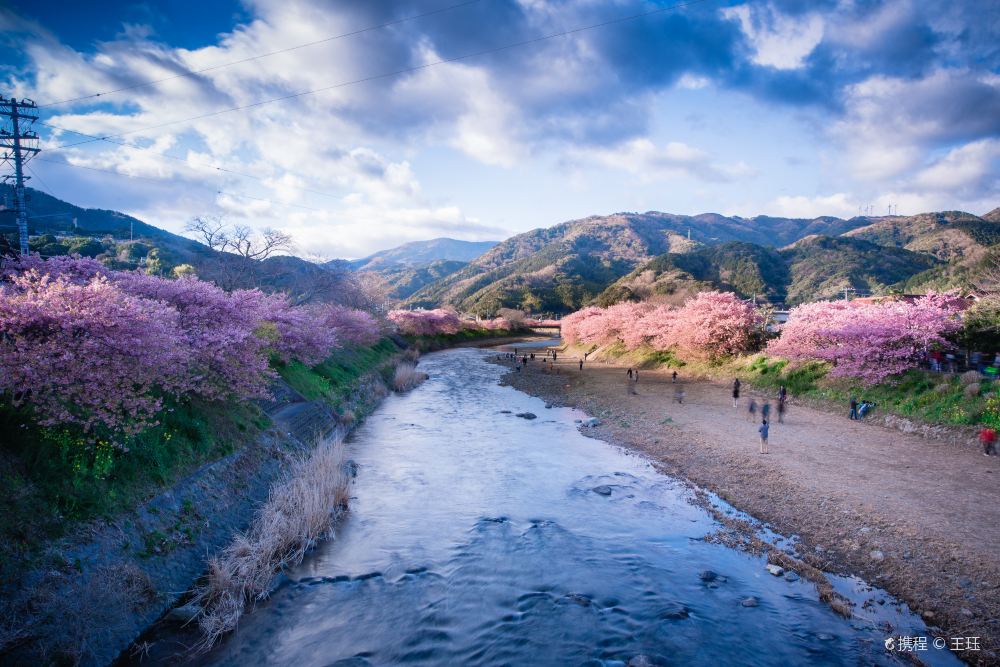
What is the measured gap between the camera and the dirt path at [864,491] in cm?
839

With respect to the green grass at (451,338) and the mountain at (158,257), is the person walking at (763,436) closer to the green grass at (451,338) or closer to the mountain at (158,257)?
the mountain at (158,257)

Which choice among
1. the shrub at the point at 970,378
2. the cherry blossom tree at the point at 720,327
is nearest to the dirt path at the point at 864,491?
the shrub at the point at 970,378

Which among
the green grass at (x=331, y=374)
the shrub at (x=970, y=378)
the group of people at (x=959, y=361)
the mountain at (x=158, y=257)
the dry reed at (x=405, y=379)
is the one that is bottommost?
the dry reed at (x=405, y=379)

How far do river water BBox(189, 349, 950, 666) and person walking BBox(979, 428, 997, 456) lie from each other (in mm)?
10497

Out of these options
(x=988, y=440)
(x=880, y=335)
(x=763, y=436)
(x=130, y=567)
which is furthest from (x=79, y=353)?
(x=880, y=335)

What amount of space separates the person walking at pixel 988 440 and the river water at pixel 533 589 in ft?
34.4

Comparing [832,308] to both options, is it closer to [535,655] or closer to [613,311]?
[613,311]

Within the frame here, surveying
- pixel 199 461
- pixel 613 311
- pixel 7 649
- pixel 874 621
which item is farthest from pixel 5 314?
pixel 613 311

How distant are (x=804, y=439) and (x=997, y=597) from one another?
10684mm

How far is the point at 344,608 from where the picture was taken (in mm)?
8297

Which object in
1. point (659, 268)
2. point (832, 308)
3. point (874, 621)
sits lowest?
point (874, 621)

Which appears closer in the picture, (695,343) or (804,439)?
(804,439)

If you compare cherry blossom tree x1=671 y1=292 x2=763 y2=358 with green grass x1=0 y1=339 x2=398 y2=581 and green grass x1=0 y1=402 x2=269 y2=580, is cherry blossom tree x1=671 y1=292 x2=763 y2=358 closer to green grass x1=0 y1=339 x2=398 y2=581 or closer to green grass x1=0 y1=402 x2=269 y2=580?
green grass x1=0 y1=339 x2=398 y2=581

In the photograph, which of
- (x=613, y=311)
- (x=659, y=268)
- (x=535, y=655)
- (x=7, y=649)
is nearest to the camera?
(x=7, y=649)
